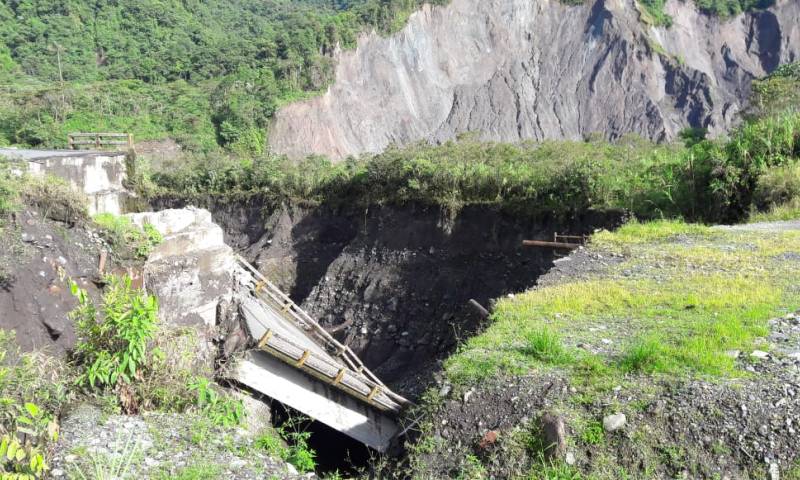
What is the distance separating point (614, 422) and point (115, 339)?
5322mm

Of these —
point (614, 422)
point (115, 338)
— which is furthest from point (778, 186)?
point (115, 338)

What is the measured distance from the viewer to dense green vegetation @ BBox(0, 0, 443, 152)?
123 ft

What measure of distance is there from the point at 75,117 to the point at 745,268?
39.5 m

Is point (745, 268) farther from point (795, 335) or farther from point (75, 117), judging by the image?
point (75, 117)

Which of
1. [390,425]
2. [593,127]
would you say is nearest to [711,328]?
[390,425]

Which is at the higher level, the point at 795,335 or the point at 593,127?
the point at 593,127

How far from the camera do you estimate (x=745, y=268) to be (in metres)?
9.50

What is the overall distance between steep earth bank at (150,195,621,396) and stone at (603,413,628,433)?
27.1 ft

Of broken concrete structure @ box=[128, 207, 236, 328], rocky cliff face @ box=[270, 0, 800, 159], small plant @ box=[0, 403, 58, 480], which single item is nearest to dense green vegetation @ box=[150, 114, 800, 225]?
broken concrete structure @ box=[128, 207, 236, 328]

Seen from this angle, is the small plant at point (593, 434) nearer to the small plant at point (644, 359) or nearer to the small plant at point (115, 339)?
the small plant at point (644, 359)

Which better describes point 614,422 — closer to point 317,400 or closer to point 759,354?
point 759,354

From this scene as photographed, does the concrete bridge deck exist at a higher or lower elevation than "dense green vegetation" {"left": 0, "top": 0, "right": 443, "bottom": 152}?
lower

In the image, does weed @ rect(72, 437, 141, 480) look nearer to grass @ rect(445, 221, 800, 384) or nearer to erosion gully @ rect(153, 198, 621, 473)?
grass @ rect(445, 221, 800, 384)

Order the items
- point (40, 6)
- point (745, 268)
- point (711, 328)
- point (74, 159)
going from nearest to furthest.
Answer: point (711, 328)
point (745, 268)
point (74, 159)
point (40, 6)
